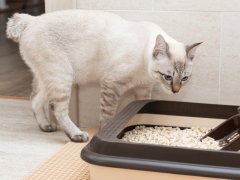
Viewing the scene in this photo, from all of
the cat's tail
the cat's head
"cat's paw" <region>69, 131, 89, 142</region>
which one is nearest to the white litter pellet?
the cat's head

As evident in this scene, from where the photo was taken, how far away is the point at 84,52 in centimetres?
216

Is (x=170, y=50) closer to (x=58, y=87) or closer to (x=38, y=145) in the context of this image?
(x=58, y=87)

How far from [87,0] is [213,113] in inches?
35.9

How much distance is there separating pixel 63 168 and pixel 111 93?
0.50 meters

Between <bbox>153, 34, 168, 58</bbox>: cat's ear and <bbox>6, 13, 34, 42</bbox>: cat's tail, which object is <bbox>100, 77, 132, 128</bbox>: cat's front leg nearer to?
<bbox>153, 34, 168, 58</bbox>: cat's ear

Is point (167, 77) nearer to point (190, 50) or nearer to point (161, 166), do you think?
point (190, 50)

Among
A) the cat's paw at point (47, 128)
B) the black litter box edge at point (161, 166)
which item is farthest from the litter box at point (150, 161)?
the cat's paw at point (47, 128)

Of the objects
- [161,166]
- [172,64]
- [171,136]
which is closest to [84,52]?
[172,64]

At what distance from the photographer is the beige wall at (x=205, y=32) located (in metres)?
2.19

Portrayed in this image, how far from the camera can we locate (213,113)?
2.01 meters

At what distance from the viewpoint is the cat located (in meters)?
2.10

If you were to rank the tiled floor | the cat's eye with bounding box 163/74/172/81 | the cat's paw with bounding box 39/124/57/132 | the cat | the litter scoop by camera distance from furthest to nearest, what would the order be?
1. the cat's paw with bounding box 39/124/57/132
2. the cat
3. the cat's eye with bounding box 163/74/172/81
4. the tiled floor
5. the litter scoop

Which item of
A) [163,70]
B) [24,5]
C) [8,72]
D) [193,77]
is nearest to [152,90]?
[193,77]

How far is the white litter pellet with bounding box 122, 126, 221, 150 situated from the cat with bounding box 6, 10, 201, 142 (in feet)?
0.85
